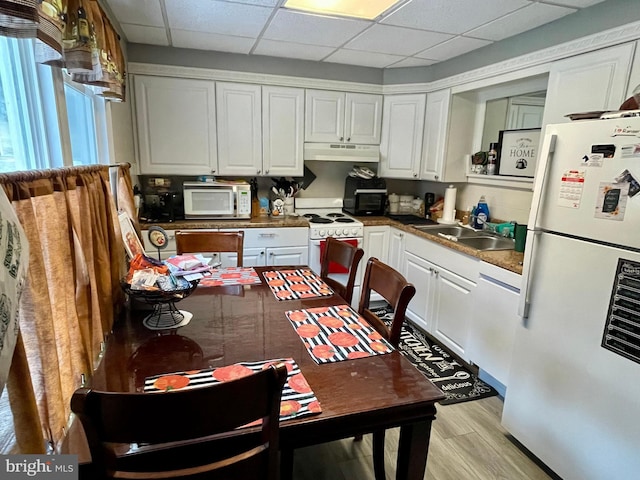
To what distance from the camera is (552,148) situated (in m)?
1.66

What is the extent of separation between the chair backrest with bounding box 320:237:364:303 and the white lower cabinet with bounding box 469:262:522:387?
946 mm

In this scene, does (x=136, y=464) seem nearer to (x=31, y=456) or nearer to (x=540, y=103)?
(x=31, y=456)

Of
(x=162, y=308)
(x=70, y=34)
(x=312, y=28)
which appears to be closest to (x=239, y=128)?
(x=312, y=28)

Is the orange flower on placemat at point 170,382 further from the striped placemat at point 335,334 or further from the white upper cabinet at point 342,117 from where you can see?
the white upper cabinet at point 342,117

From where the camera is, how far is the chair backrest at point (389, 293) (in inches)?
54.5

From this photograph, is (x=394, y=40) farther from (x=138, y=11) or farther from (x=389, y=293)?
(x=389, y=293)

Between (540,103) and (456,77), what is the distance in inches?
27.5

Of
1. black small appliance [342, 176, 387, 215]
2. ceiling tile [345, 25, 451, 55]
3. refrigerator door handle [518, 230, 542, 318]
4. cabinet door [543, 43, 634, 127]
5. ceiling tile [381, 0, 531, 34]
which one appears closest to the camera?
refrigerator door handle [518, 230, 542, 318]

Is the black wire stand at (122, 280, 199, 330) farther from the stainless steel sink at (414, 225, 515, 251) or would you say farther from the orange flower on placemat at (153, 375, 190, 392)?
the stainless steel sink at (414, 225, 515, 251)

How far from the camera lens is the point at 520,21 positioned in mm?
2244

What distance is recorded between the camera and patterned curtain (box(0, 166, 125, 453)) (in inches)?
31.2

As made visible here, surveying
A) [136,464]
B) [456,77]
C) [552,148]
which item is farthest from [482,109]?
[136,464]

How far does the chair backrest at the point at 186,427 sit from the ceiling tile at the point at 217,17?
2137 millimetres

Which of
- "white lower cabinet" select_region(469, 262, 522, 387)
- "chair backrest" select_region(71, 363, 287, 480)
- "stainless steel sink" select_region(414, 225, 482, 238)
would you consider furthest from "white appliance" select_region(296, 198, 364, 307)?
"chair backrest" select_region(71, 363, 287, 480)
